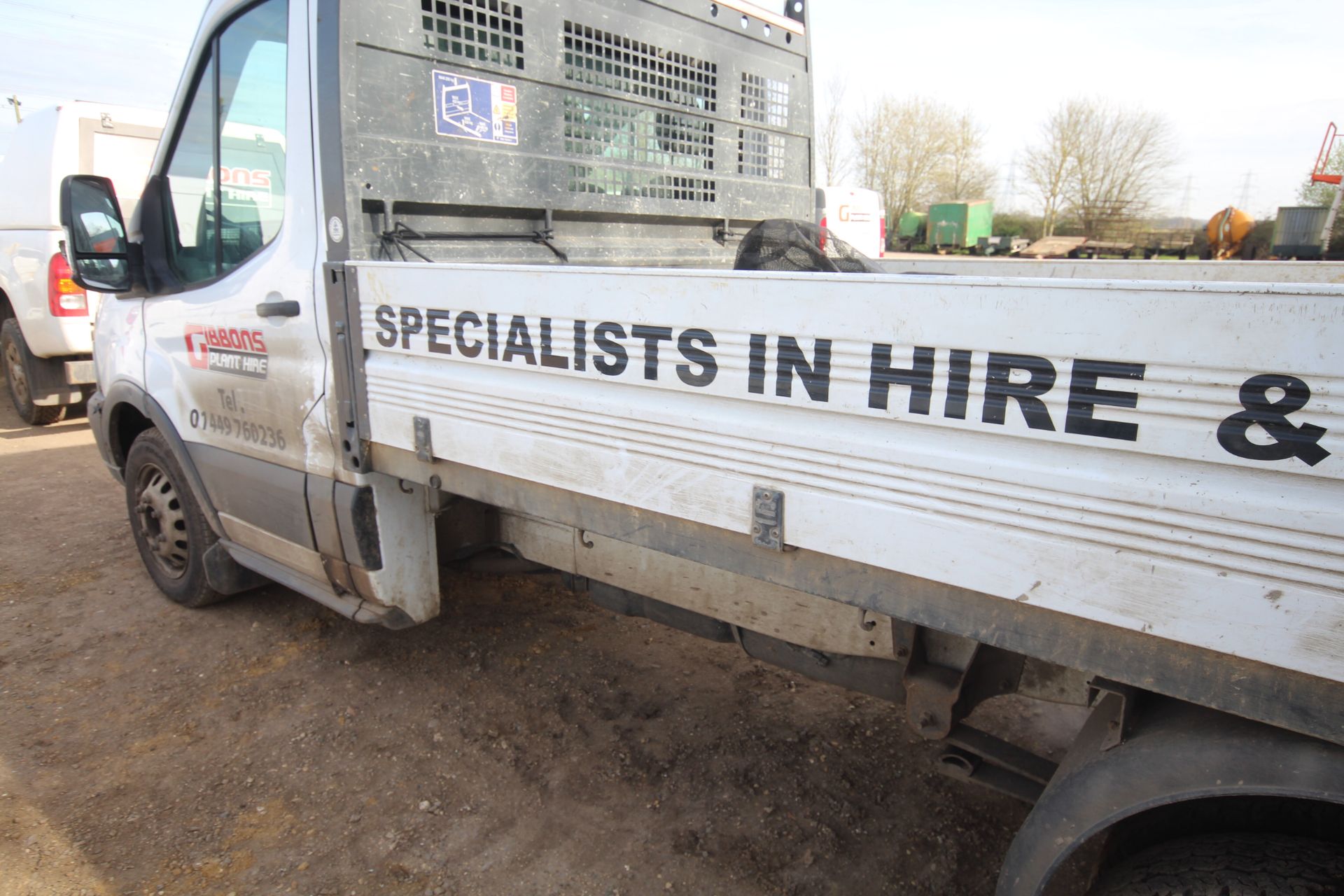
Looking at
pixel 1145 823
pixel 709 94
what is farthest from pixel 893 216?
pixel 1145 823

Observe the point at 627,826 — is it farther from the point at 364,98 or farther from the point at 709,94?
the point at 709,94

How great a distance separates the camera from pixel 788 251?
2.62 metres

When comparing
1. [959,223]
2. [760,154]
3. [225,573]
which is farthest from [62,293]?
[959,223]

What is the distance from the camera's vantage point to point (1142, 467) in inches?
50.9

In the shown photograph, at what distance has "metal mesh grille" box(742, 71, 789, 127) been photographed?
12.8 feet

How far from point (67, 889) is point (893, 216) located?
132 feet

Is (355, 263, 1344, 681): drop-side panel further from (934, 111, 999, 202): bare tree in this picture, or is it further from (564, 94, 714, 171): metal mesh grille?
(934, 111, 999, 202): bare tree

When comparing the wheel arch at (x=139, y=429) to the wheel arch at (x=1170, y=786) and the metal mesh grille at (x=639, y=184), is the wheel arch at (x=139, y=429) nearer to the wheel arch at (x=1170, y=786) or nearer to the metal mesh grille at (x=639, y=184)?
the metal mesh grille at (x=639, y=184)

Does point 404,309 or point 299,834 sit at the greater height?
point 404,309

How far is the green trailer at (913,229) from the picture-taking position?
36.5 metres

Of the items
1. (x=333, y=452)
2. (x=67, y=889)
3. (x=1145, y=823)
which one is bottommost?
(x=67, y=889)

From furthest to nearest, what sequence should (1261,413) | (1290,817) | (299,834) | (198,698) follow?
1. (198,698)
2. (299,834)
3. (1290,817)
4. (1261,413)

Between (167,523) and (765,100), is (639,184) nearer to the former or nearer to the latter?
(765,100)

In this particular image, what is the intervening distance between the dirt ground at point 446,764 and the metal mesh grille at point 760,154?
Answer: 89.0 inches
